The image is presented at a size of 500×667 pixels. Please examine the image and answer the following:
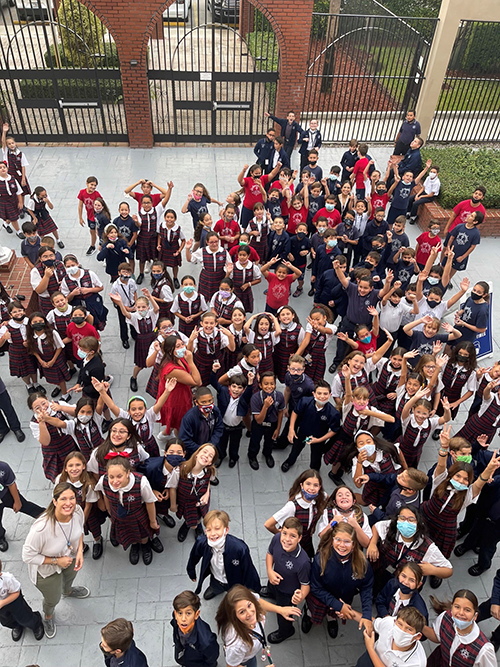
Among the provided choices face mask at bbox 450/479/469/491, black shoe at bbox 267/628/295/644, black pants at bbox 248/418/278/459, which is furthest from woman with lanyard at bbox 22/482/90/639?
face mask at bbox 450/479/469/491

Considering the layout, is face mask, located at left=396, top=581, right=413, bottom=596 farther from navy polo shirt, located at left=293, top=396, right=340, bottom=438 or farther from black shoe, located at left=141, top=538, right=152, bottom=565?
black shoe, located at left=141, top=538, right=152, bottom=565

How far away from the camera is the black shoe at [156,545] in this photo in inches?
232

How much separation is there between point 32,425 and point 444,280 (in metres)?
6.02

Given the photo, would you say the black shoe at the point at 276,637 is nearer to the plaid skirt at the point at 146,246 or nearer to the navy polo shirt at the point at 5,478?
the navy polo shirt at the point at 5,478

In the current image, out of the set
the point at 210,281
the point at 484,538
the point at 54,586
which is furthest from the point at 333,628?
the point at 210,281

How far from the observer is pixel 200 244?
8930 millimetres

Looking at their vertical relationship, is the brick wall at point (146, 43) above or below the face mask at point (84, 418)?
above

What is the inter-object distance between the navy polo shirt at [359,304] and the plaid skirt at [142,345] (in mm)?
2685

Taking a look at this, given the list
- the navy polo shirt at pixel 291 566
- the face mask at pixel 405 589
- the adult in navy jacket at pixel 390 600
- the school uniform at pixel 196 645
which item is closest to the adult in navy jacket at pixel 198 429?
the navy polo shirt at pixel 291 566

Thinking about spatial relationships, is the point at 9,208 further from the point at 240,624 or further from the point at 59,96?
the point at 240,624

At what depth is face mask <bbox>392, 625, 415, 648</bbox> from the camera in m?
4.02

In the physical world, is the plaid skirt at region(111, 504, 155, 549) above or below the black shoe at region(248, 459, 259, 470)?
above

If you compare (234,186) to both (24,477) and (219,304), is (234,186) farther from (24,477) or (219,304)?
(24,477)

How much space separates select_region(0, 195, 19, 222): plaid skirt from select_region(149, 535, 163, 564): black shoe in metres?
6.85
